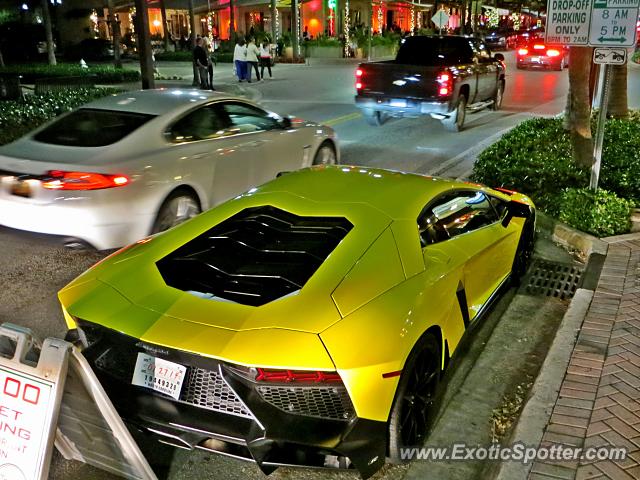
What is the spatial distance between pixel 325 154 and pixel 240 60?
677 inches

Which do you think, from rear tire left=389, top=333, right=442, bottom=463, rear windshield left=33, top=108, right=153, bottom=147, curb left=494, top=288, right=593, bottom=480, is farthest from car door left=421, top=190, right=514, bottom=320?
rear windshield left=33, top=108, right=153, bottom=147

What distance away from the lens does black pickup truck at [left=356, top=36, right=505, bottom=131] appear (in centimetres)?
1312

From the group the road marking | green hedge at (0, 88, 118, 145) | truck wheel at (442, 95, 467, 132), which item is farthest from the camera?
the road marking

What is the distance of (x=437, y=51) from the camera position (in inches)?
584

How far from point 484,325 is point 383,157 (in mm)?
6374

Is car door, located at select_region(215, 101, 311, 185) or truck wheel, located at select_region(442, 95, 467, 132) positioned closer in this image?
car door, located at select_region(215, 101, 311, 185)

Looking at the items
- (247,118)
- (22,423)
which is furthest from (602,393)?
(247,118)

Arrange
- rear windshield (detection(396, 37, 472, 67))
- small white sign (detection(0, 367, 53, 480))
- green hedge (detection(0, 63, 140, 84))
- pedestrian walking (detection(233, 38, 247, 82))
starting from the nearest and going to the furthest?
small white sign (detection(0, 367, 53, 480)) → rear windshield (detection(396, 37, 472, 67)) → green hedge (detection(0, 63, 140, 84)) → pedestrian walking (detection(233, 38, 247, 82))

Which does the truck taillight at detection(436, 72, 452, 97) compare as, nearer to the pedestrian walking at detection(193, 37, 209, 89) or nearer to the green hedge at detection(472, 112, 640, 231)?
the green hedge at detection(472, 112, 640, 231)

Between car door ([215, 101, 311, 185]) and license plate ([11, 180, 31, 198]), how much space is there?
229 centimetres

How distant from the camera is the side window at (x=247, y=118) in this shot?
24.2ft

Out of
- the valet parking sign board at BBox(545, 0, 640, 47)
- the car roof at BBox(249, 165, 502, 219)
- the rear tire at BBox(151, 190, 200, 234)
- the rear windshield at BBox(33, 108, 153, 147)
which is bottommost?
the rear tire at BBox(151, 190, 200, 234)

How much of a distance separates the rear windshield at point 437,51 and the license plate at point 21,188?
10.9 metres

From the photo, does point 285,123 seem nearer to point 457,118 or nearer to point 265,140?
point 265,140
